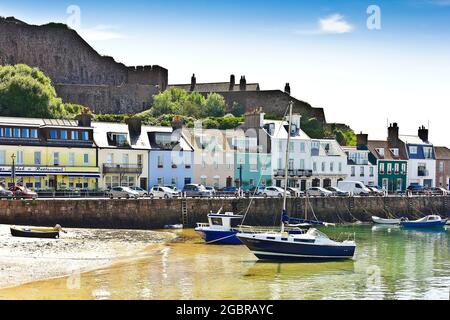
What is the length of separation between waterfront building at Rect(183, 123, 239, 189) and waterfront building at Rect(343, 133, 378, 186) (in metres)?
13.2

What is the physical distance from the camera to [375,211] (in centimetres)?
6384

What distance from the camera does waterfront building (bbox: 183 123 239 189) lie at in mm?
62750

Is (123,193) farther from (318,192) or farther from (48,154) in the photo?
(318,192)

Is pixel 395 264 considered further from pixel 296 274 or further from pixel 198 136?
pixel 198 136

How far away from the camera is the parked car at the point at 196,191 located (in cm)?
5600

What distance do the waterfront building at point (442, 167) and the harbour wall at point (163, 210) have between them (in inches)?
682

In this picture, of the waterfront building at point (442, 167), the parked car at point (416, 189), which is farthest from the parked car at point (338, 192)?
the waterfront building at point (442, 167)

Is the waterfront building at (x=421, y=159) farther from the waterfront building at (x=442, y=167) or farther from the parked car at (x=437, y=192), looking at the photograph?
the parked car at (x=437, y=192)

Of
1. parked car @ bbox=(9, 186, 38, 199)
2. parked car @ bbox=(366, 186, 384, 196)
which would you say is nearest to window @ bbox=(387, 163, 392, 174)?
parked car @ bbox=(366, 186, 384, 196)

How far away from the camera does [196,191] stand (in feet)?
186

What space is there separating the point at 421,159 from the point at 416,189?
5.91 metres

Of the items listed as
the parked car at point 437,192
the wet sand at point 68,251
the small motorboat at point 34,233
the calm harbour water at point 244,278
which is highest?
the parked car at point 437,192

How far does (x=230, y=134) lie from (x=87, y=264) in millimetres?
32478
